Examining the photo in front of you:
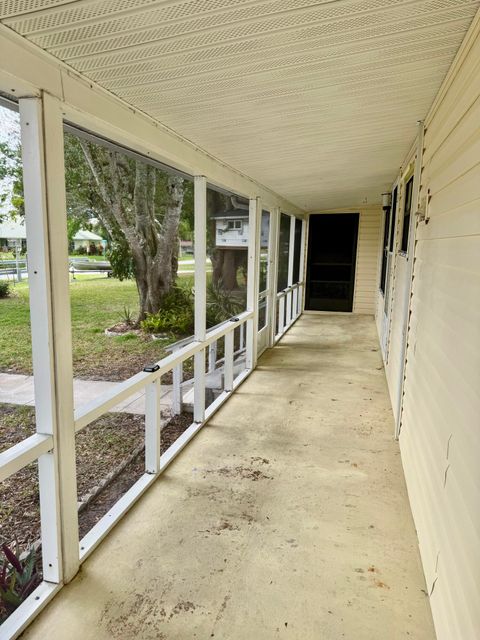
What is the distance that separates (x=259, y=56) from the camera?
1.60m

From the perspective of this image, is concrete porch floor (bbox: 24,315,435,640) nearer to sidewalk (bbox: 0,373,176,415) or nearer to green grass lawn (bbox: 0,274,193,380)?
sidewalk (bbox: 0,373,176,415)

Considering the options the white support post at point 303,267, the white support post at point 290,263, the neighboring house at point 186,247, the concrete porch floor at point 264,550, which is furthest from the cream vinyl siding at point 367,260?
the concrete porch floor at point 264,550

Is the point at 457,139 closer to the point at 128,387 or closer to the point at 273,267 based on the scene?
the point at 128,387

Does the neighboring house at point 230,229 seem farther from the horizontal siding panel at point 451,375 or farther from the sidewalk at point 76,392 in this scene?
the horizontal siding panel at point 451,375

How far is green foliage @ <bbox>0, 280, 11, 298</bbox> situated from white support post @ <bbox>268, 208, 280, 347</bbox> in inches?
172

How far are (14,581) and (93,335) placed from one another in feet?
5.52

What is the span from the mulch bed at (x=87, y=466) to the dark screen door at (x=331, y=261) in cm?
603

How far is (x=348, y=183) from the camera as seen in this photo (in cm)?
550

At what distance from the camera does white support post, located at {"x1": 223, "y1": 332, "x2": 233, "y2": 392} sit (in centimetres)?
419

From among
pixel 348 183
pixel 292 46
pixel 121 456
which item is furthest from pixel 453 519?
pixel 348 183

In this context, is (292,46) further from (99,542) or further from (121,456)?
(121,456)

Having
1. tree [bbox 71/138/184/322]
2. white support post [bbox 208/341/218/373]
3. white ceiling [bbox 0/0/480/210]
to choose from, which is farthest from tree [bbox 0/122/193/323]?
white ceiling [bbox 0/0/480/210]

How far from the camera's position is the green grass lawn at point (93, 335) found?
1895 mm

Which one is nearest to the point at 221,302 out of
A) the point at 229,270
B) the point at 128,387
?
the point at 229,270
